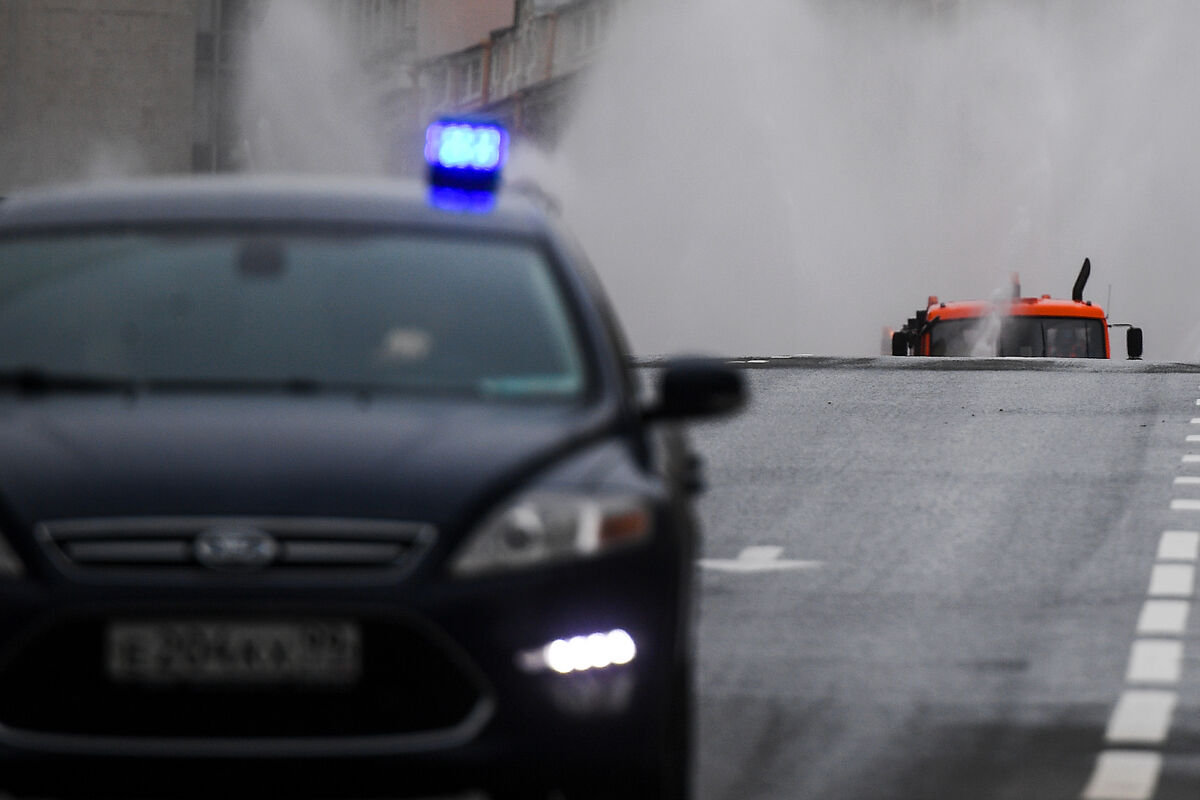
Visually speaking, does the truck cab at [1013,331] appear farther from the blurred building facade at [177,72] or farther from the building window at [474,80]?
the building window at [474,80]

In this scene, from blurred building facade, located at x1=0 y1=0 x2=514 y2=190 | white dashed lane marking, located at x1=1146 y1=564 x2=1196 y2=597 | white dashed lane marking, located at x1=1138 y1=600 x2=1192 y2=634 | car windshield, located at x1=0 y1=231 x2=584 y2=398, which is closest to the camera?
car windshield, located at x1=0 y1=231 x2=584 y2=398

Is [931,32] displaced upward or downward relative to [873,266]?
upward

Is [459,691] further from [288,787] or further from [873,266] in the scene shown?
[873,266]

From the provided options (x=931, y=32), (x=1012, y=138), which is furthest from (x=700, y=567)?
(x=931, y=32)

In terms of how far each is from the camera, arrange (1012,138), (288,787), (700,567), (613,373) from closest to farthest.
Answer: (288,787) < (613,373) < (700,567) < (1012,138)

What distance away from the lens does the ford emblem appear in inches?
204

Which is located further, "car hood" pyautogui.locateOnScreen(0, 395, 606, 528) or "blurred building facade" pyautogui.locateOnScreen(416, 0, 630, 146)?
"blurred building facade" pyautogui.locateOnScreen(416, 0, 630, 146)

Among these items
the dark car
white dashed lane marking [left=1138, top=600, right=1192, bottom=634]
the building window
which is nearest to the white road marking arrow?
white dashed lane marking [left=1138, top=600, right=1192, bottom=634]

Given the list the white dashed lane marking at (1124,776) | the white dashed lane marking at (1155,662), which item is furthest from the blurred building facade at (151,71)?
the white dashed lane marking at (1124,776)

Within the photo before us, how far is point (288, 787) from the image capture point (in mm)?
5164

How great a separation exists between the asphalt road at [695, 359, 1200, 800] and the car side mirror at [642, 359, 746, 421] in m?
1.08

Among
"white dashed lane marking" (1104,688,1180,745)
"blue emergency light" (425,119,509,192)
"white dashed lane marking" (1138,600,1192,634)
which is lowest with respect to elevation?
"white dashed lane marking" (1138,600,1192,634)

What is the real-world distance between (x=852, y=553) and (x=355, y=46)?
79022 mm

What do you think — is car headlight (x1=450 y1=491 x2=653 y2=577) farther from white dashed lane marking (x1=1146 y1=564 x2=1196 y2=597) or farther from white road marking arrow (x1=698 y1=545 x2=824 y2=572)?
white road marking arrow (x1=698 y1=545 x2=824 y2=572)
